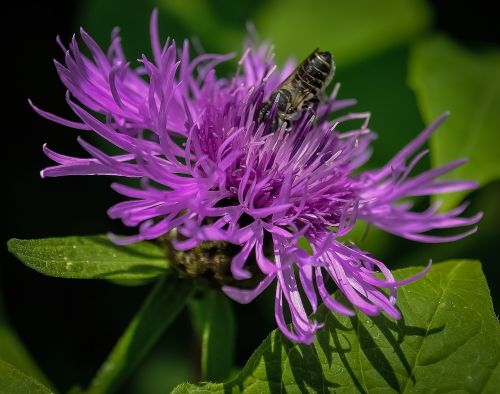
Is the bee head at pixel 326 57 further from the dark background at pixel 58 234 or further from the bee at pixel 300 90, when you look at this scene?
the dark background at pixel 58 234

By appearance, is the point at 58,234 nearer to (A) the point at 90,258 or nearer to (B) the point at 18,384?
(A) the point at 90,258

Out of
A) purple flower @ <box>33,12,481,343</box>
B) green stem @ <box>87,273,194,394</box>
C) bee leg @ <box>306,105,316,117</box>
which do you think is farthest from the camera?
bee leg @ <box>306,105,316,117</box>

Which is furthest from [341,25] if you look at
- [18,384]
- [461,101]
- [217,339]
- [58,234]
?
[18,384]

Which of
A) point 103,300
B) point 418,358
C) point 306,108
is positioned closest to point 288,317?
point 103,300

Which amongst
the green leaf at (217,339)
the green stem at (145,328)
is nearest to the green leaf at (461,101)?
the green leaf at (217,339)

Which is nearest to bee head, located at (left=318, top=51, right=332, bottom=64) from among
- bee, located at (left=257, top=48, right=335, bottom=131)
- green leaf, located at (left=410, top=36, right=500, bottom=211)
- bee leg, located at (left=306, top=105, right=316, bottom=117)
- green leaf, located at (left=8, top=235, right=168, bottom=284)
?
bee, located at (left=257, top=48, right=335, bottom=131)

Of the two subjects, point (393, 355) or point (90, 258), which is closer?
point (393, 355)

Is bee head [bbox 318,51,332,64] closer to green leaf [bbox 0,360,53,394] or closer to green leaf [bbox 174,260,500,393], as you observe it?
green leaf [bbox 174,260,500,393]
